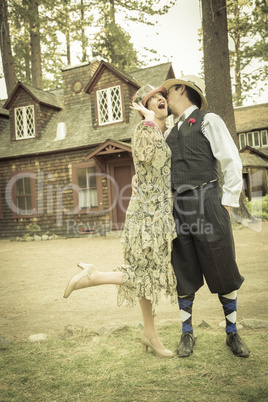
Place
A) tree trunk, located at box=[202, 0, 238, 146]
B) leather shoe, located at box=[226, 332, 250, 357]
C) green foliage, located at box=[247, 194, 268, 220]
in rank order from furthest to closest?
1. green foliage, located at box=[247, 194, 268, 220]
2. tree trunk, located at box=[202, 0, 238, 146]
3. leather shoe, located at box=[226, 332, 250, 357]

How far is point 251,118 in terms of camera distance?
1019 inches

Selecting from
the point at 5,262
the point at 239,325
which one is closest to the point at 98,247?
the point at 5,262

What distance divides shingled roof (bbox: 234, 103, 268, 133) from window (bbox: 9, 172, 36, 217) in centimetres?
1663

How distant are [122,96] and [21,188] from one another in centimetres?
585

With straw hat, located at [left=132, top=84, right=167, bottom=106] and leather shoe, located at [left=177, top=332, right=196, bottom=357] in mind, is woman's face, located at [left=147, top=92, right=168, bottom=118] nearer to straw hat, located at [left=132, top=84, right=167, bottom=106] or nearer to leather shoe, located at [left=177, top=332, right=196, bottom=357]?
straw hat, located at [left=132, top=84, right=167, bottom=106]

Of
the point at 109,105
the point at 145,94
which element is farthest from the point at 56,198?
the point at 145,94

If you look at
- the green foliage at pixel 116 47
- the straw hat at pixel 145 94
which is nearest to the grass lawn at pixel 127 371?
the straw hat at pixel 145 94

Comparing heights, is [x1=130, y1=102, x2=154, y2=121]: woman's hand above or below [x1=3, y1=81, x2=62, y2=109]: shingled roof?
below

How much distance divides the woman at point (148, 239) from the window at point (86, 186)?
33.9ft

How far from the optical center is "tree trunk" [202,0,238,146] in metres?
9.54

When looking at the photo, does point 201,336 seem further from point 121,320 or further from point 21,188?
point 21,188

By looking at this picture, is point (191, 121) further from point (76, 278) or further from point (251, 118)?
point (251, 118)

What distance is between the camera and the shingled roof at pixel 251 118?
2470 cm

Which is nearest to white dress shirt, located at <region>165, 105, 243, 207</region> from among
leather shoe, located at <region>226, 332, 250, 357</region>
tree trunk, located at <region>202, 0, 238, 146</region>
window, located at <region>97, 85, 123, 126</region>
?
leather shoe, located at <region>226, 332, 250, 357</region>
